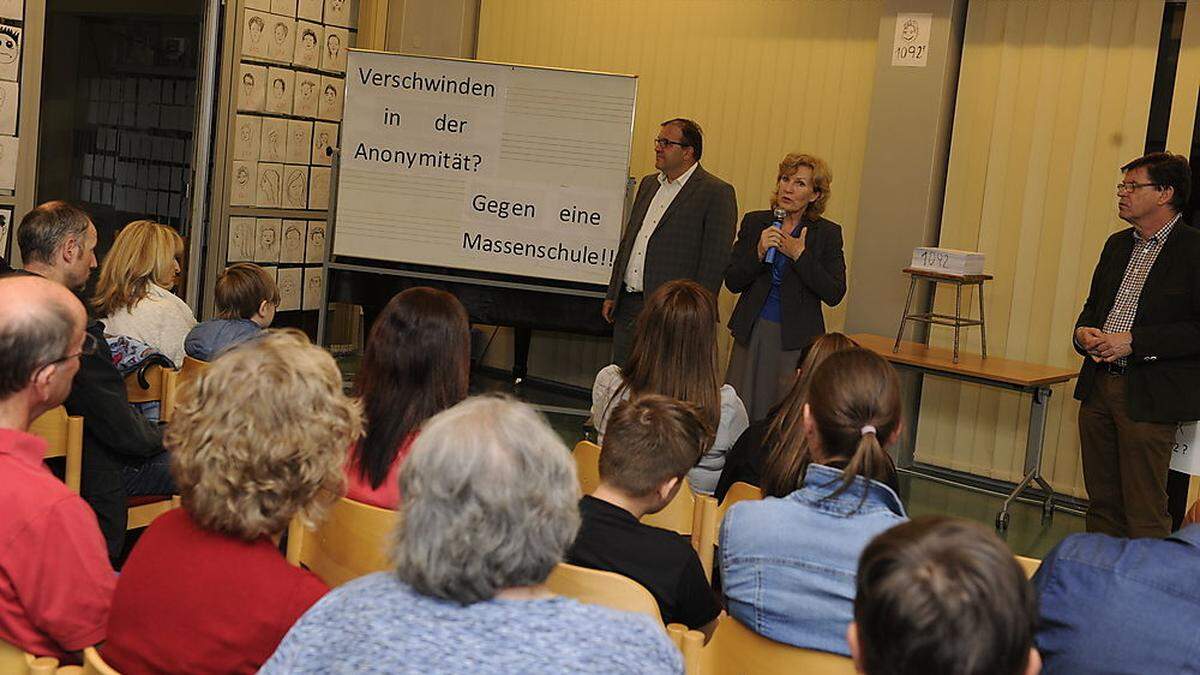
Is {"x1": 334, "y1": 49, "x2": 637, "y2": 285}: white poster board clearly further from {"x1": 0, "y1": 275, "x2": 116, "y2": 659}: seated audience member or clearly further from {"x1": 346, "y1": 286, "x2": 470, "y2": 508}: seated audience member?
{"x1": 0, "y1": 275, "x2": 116, "y2": 659}: seated audience member

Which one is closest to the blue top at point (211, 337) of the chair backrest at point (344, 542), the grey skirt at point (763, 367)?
the chair backrest at point (344, 542)

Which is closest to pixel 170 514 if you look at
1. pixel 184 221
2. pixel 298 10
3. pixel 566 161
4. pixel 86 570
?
pixel 86 570

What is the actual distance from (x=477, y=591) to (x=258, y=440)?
21.1 inches

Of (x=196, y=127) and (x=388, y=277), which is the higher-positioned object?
(x=196, y=127)

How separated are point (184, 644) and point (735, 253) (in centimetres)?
422

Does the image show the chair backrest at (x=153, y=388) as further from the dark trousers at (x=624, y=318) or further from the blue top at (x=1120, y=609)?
the dark trousers at (x=624, y=318)

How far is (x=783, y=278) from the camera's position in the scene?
559cm

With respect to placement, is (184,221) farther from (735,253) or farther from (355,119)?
(735,253)

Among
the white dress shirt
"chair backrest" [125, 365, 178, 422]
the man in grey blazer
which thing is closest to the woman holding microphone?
the man in grey blazer

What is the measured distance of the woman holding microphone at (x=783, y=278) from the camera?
17.7 feet

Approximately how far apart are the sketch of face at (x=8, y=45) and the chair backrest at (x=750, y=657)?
542cm

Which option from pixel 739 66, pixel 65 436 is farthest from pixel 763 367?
pixel 65 436

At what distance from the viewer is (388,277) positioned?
7.01 meters

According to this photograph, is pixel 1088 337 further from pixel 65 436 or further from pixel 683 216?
pixel 65 436
